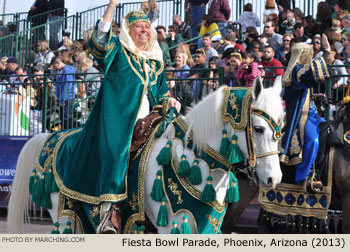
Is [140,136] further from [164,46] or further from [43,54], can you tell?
[43,54]

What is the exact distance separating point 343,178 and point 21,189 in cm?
347

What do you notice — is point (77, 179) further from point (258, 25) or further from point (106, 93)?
point (258, 25)

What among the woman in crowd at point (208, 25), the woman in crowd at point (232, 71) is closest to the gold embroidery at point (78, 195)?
the woman in crowd at point (232, 71)

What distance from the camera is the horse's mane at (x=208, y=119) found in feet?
16.5

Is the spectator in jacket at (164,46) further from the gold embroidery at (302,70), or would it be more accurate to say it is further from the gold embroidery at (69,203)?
the gold embroidery at (69,203)

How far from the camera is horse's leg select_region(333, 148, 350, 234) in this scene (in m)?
6.87

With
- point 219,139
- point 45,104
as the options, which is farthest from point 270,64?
point 219,139

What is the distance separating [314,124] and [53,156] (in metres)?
3.02

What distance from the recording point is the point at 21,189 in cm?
628

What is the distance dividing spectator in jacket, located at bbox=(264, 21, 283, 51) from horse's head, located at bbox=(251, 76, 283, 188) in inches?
325

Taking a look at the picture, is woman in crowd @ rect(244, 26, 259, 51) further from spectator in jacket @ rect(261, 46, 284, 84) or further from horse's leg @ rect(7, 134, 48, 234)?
horse's leg @ rect(7, 134, 48, 234)

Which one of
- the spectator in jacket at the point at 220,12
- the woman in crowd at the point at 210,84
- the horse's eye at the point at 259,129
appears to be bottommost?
the horse's eye at the point at 259,129

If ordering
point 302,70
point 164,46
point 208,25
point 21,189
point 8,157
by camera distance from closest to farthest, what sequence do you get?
point 21,189 < point 302,70 < point 8,157 < point 164,46 < point 208,25

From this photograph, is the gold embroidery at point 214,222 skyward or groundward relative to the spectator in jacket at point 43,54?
groundward
